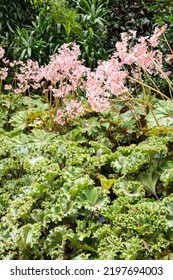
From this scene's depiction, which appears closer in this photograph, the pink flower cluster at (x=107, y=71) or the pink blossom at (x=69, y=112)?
the pink flower cluster at (x=107, y=71)

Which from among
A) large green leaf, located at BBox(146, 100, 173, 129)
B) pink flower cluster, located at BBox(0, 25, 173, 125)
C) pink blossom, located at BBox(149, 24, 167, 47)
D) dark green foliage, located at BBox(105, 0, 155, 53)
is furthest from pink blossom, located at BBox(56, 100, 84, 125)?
dark green foliage, located at BBox(105, 0, 155, 53)

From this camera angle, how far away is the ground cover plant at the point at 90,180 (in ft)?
6.15

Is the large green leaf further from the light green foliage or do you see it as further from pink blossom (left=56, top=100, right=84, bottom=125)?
pink blossom (left=56, top=100, right=84, bottom=125)

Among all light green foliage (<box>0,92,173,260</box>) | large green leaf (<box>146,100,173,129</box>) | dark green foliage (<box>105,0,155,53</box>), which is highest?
dark green foliage (<box>105,0,155,53</box>)

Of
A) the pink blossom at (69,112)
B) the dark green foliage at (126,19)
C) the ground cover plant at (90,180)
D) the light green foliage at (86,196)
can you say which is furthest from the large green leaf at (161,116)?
the dark green foliage at (126,19)

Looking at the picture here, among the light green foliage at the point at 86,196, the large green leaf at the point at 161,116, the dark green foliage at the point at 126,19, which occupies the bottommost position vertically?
the light green foliage at the point at 86,196

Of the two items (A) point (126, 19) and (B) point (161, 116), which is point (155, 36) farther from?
(A) point (126, 19)

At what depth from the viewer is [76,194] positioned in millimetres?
2125

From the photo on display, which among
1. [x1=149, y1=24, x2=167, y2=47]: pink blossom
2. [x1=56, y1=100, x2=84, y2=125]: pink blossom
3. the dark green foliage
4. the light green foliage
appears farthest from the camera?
the dark green foliage

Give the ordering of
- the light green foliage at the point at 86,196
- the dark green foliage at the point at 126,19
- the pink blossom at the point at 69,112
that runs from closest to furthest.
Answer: the light green foliage at the point at 86,196 < the pink blossom at the point at 69,112 < the dark green foliage at the point at 126,19

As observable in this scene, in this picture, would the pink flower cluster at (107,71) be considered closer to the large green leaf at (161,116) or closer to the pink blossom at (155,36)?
the pink blossom at (155,36)

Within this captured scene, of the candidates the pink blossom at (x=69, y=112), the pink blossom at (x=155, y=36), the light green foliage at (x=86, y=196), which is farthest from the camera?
the pink blossom at (x=69, y=112)

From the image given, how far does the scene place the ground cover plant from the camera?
1.87 m
